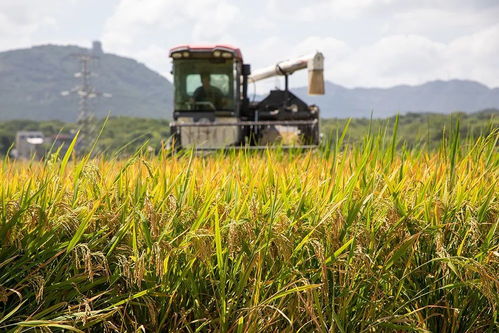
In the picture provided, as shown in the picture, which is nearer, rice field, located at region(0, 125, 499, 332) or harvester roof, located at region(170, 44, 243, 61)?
rice field, located at region(0, 125, 499, 332)

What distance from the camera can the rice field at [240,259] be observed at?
2576mm

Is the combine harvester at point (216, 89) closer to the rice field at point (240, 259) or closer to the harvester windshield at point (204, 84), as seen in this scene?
the harvester windshield at point (204, 84)

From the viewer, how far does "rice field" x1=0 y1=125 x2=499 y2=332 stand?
2.58 metres

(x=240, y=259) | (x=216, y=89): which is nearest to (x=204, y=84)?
(x=216, y=89)

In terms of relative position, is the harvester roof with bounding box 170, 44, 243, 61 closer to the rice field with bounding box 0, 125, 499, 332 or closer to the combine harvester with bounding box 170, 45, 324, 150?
the combine harvester with bounding box 170, 45, 324, 150

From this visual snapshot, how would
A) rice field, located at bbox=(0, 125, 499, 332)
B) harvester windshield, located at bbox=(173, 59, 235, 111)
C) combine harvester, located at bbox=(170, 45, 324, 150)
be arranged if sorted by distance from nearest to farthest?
1. rice field, located at bbox=(0, 125, 499, 332)
2. combine harvester, located at bbox=(170, 45, 324, 150)
3. harvester windshield, located at bbox=(173, 59, 235, 111)

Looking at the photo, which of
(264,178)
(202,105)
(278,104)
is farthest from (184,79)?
(264,178)

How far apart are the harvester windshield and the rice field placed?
10241 millimetres

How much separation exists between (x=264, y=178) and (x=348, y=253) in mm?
825

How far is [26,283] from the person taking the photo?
2.64m

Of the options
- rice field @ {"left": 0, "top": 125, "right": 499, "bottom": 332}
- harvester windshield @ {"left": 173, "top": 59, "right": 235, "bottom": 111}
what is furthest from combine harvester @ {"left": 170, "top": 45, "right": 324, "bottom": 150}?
rice field @ {"left": 0, "top": 125, "right": 499, "bottom": 332}

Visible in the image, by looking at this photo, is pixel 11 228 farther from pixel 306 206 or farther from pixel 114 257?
pixel 306 206

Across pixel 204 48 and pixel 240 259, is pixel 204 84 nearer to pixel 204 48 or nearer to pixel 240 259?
pixel 204 48

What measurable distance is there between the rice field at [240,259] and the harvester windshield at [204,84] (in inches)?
403
